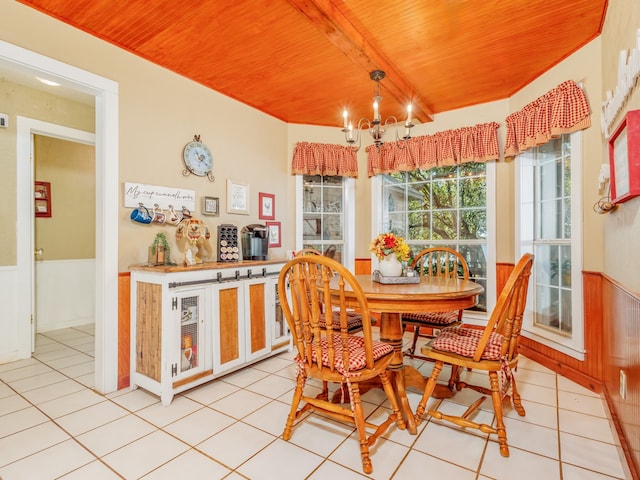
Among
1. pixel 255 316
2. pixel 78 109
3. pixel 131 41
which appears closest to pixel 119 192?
pixel 131 41

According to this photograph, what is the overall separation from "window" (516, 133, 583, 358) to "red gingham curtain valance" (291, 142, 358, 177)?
1.80m

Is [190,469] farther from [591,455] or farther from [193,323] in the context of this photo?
[591,455]

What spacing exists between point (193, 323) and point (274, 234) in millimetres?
1620

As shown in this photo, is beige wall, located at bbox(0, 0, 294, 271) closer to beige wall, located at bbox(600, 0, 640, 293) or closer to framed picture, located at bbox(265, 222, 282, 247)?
framed picture, located at bbox(265, 222, 282, 247)

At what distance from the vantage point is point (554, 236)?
288 cm

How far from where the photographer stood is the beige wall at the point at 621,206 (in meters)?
1.47

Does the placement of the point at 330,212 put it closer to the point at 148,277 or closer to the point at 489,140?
the point at 489,140

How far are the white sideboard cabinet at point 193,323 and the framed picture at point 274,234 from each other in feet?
3.03

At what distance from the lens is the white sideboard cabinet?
2.18m

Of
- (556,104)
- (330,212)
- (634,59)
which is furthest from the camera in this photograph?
(330,212)

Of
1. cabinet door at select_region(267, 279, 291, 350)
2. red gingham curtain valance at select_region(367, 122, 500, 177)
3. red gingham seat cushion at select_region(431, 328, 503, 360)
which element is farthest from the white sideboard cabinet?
red gingham curtain valance at select_region(367, 122, 500, 177)

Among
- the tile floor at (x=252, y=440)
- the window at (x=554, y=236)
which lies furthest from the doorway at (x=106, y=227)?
the window at (x=554, y=236)

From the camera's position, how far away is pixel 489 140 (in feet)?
10.9

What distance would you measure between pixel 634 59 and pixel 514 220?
81.8 inches
